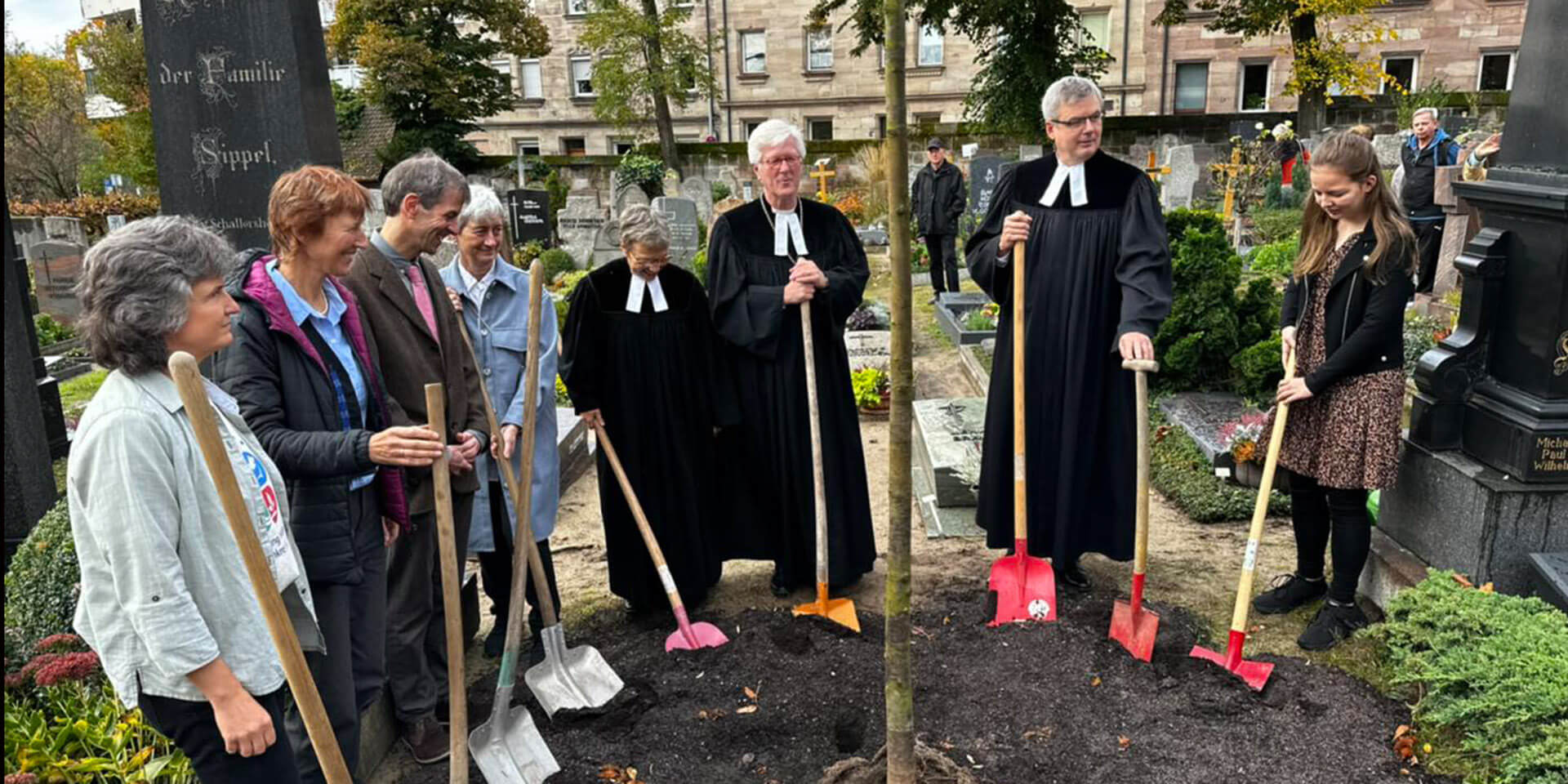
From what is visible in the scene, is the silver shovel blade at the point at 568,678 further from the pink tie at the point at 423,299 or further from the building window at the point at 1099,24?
the building window at the point at 1099,24

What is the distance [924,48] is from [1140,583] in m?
31.0

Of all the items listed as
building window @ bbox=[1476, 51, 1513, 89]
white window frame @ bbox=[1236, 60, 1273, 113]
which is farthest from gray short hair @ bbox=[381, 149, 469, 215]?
building window @ bbox=[1476, 51, 1513, 89]

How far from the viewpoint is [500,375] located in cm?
398

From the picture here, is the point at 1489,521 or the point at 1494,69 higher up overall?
the point at 1494,69

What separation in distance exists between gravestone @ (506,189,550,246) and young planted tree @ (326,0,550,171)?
1110 cm

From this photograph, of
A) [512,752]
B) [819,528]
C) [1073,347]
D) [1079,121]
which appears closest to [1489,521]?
[1073,347]

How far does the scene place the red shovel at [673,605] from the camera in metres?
3.83

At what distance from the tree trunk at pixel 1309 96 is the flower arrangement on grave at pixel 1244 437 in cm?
1916

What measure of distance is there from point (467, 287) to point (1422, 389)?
12.2 ft

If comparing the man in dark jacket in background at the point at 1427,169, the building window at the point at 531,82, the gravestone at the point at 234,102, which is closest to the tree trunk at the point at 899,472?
the gravestone at the point at 234,102

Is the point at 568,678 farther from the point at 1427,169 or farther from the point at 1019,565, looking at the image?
the point at 1427,169

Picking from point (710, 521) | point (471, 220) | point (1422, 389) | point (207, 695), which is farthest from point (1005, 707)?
point (471, 220)

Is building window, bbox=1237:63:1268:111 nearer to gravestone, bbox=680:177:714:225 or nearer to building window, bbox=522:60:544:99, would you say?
gravestone, bbox=680:177:714:225

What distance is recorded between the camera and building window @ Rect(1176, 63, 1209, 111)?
1140 inches
